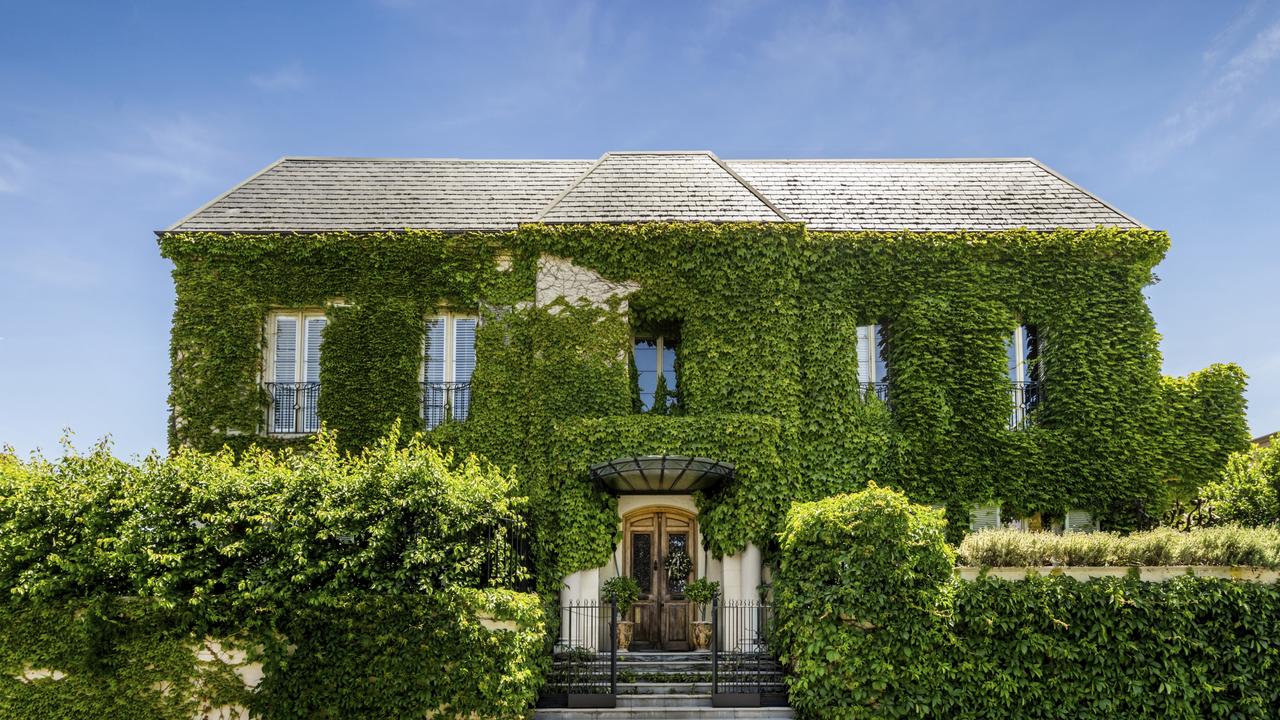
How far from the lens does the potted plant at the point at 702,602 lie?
16.7m

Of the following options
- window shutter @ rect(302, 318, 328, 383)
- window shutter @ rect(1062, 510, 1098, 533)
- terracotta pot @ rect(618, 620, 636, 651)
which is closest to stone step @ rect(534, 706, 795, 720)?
terracotta pot @ rect(618, 620, 636, 651)

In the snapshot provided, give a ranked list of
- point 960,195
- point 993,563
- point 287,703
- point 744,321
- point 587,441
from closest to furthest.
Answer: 1. point 287,703
2. point 993,563
3. point 587,441
4. point 744,321
5. point 960,195

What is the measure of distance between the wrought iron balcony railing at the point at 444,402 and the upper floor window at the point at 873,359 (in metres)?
7.84

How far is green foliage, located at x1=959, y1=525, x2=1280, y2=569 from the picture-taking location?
556 inches

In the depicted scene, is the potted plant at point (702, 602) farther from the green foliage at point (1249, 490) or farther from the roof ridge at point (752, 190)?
the green foliage at point (1249, 490)

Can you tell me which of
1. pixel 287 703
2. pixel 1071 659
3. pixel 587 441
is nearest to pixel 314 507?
pixel 287 703

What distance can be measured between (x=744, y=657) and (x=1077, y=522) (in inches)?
303

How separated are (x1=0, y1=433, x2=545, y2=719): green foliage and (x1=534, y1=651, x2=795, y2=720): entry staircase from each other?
1.31 m

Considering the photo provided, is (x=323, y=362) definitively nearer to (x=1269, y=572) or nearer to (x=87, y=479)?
(x=87, y=479)

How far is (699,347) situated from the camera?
18062mm

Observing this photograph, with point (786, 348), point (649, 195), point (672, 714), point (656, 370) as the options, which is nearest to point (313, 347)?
point (656, 370)

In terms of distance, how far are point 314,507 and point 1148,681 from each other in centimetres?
1193

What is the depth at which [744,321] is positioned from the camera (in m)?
18.2

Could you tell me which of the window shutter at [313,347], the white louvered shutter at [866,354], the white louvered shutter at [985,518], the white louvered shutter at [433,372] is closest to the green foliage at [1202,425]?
the white louvered shutter at [985,518]
